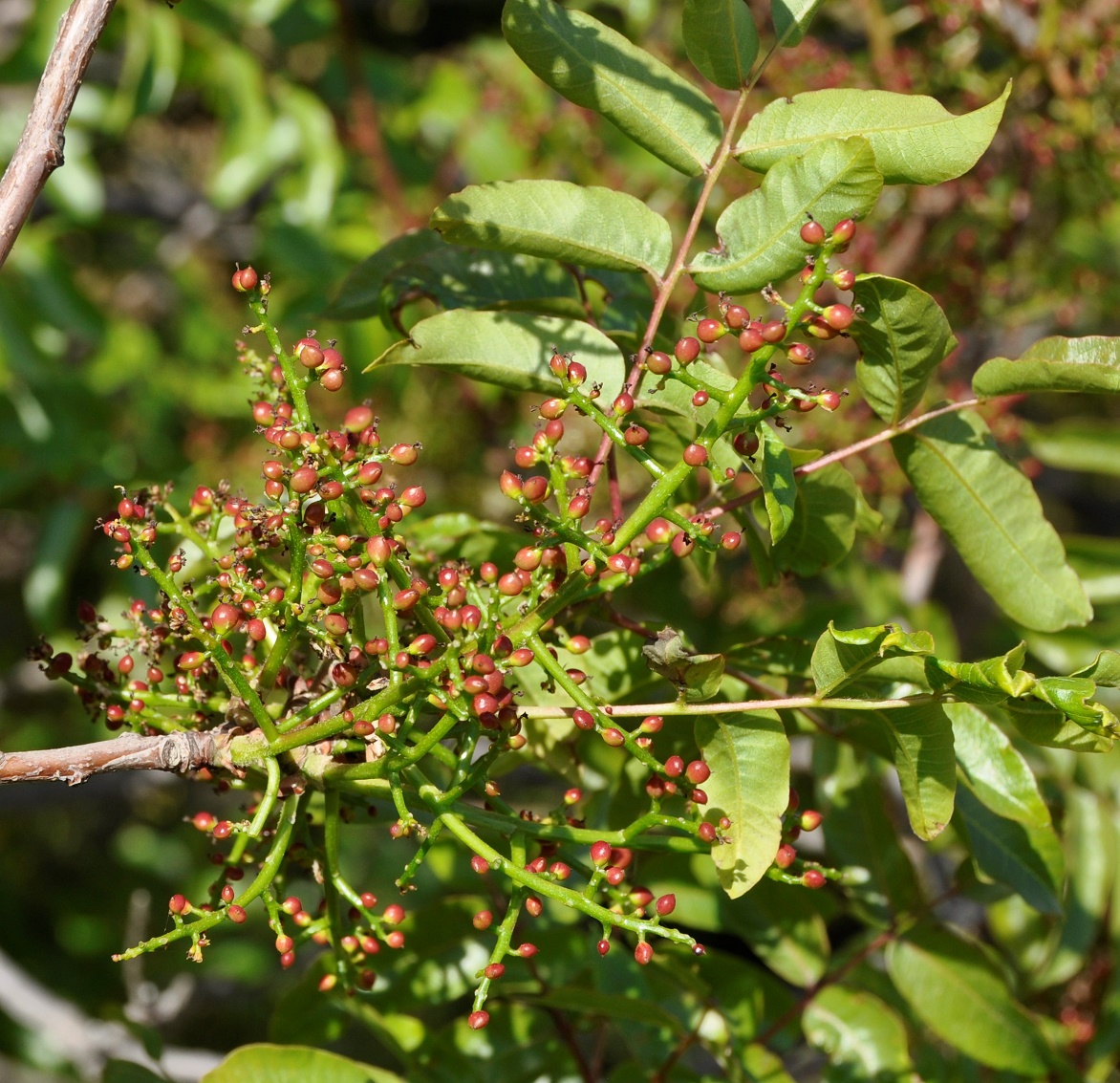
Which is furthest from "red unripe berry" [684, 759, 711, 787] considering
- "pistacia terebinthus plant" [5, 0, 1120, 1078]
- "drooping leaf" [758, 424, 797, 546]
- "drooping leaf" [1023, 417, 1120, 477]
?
"drooping leaf" [1023, 417, 1120, 477]

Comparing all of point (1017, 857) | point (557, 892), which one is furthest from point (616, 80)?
point (1017, 857)

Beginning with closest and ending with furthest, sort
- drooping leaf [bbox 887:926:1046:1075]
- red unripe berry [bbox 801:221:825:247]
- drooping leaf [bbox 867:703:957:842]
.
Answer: red unripe berry [bbox 801:221:825:247] < drooping leaf [bbox 867:703:957:842] < drooping leaf [bbox 887:926:1046:1075]

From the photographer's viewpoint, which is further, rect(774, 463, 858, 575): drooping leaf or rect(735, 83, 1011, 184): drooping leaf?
rect(774, 463, 858, 575): drooping leaf

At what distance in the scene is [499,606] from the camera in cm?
124

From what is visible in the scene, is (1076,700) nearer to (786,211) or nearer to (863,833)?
(786,211)

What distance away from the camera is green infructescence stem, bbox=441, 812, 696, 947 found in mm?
1134

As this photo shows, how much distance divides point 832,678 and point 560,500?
1.16 feet

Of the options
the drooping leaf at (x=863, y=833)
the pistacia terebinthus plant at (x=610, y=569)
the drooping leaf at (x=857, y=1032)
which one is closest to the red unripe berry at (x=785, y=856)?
the pistacia terebinthus plant at (x=610, y=569)

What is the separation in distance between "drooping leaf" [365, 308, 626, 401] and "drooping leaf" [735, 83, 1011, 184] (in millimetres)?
317

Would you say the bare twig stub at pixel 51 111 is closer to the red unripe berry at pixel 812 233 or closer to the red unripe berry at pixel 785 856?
the red unripe berry at pixel 812 233

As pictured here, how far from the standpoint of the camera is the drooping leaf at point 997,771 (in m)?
1.49

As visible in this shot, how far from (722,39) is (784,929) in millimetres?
1383

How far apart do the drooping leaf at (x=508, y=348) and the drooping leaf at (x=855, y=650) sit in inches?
16.8

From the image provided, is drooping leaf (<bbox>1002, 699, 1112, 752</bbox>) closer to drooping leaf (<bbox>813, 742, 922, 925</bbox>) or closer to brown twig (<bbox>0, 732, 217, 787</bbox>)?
drooping leaf (<bbox>813, 742, 922, 925</bbox>)
